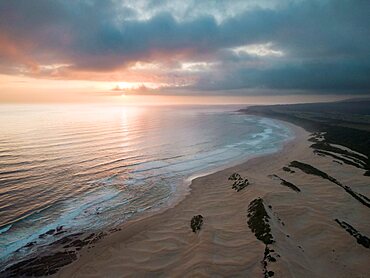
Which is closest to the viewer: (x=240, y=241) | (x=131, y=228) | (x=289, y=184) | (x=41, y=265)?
(x=41, y=265)

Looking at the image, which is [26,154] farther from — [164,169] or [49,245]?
[49,245]

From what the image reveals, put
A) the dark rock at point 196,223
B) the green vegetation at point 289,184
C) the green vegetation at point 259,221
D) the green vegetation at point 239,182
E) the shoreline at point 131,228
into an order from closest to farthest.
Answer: the shoreline at point 131,228 → the green vegetation at point 259,221 → the dark rock at point 196,223 → the green vegetation at point 289,184 → the green vegetation at point 239,182

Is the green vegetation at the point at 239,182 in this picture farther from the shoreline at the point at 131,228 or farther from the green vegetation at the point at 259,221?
the green vegetation at the point at 259,221

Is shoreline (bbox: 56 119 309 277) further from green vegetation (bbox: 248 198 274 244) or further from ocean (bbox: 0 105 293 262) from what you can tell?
green vegetation (bbox: 248 198 274 244)

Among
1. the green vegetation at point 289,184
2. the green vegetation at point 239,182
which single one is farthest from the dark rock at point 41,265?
the green vegetation at point 289,184

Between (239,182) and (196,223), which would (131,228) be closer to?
(196,223)

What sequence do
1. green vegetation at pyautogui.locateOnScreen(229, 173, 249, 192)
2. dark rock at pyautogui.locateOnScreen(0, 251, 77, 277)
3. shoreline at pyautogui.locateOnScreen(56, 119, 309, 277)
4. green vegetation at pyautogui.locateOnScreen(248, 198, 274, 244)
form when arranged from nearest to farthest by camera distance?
dark rock at pyautogui.locateOnScreen(0, 251, 77, 277) < shoreline at pyautogui.locateOnScreen(56, 119, 309, 277) < green vegetation at pyautogui.locateOnScreen(248, 198, 274, 244) < green vegetation at pyautogui.locateOnScreen(229, 173, 249, 192)

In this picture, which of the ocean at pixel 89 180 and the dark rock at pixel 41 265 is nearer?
the dark rock at pixel 41 265

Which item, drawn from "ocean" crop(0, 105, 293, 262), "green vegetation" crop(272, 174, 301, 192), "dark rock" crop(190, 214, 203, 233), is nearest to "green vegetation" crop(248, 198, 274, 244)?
"dark rock" crop(190, 214, 203, 233)

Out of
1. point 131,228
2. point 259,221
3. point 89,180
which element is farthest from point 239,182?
point 89,180

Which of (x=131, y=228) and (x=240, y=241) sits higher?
(x=240, y=241)
